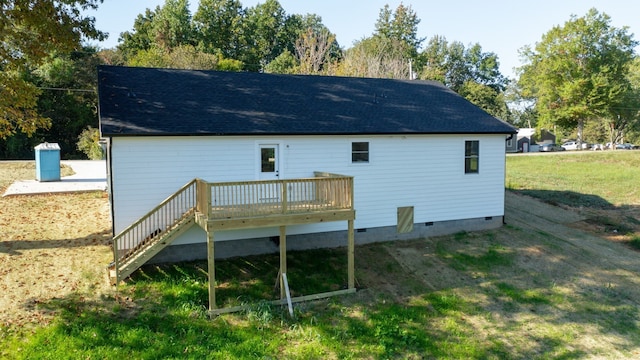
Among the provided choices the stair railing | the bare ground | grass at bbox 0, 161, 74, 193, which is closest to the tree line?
grass at bbox 0, 161, 74, 193

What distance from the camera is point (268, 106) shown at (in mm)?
14117

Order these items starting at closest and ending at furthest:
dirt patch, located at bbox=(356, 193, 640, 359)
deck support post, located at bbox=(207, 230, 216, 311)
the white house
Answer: deck support post, located at bbox=(207, 230, 216, 311) → dirt patch, located at bbox=(356, 193, 640, 359) → the white house

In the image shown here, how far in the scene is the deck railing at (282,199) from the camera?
10648mm

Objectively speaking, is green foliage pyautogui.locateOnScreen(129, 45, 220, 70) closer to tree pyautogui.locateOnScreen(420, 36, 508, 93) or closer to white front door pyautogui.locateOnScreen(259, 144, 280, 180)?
white front door pyautogui.locateOnScreen(259, 144, 280, 180)

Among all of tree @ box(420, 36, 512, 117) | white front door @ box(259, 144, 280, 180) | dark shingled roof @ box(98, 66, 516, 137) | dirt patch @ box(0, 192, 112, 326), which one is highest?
tree @ box(420, 36, 512, 117)

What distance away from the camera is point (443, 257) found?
1371cm

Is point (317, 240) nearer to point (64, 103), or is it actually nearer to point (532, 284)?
point (532, 284)

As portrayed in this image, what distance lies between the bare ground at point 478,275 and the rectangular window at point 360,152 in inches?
108

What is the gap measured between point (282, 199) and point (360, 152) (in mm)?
4089

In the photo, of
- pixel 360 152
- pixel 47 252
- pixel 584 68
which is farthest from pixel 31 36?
pixel 584 68

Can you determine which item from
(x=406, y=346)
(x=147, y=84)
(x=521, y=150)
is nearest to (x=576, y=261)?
(x=406, y=346)

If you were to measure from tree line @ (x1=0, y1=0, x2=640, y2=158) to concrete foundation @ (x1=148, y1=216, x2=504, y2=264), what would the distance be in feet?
50.1

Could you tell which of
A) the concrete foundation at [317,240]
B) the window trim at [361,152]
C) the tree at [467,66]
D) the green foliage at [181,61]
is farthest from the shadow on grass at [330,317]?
the tree at [467,66]

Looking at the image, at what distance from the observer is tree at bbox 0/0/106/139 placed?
11875mm
